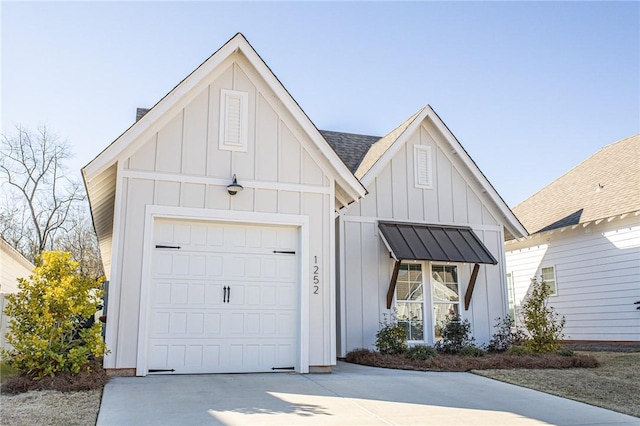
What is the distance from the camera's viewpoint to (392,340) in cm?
1227

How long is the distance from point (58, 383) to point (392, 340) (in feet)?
22.8

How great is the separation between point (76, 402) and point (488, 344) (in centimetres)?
1032

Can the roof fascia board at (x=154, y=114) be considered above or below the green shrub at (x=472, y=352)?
above

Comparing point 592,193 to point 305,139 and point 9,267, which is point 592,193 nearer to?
point 305,139

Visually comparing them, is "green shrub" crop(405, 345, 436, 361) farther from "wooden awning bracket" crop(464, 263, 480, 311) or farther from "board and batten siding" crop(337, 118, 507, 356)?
"wooden awning bracket" crop(464, 263, 480, 311)

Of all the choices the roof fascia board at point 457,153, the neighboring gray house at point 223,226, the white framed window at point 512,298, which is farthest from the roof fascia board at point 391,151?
the white framed window at point 512,298

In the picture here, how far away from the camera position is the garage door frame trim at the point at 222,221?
9055 millimetres

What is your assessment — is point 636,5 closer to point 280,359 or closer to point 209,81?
point 209,81

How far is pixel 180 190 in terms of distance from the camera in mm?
9711

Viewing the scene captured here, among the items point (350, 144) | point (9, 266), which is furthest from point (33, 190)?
point (350, 144)

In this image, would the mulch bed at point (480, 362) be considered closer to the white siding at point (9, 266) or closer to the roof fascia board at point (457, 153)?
the roof fascia board at point (457, 153)

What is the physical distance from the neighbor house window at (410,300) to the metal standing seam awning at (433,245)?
0.41 metres

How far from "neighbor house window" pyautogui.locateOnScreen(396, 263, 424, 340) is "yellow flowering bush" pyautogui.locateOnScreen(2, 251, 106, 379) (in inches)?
293

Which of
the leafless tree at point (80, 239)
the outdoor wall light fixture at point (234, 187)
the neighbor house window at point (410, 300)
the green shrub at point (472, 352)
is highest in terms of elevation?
the leafless tree at point (80, 239)
